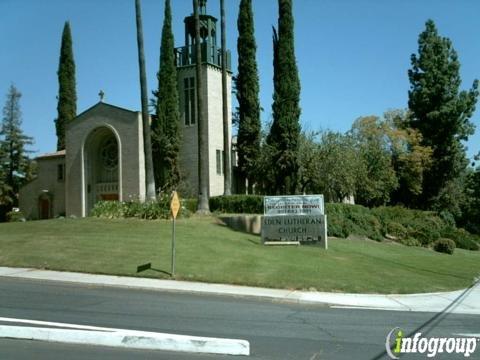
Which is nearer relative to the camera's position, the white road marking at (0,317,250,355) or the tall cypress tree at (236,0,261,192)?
the white road marking at (0,317,250,355)

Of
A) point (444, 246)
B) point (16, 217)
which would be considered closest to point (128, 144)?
point (16, 217)

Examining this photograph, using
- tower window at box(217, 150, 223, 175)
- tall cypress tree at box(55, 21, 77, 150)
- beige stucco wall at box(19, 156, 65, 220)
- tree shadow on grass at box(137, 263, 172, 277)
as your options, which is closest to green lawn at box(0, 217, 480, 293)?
tree shadow on grass at box(137, 263, 172, 277)

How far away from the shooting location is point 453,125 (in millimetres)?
53000

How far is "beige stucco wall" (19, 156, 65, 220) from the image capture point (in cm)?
4253

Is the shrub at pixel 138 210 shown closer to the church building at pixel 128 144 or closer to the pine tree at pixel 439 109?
the church building at pixel 128 144

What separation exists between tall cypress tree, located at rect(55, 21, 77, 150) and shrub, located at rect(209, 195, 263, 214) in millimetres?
22510

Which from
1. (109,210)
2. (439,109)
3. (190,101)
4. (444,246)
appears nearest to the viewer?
(109,210)

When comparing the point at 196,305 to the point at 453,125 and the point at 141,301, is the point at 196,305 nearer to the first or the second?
the point at 141,301

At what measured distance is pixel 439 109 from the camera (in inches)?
2104

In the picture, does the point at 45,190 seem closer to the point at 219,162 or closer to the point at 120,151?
the point at 120,151

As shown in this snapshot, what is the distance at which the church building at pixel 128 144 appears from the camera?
37.4 metres

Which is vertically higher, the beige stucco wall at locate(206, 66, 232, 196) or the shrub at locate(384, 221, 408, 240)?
the beige stucco wall at locate(206, 66, 232, 196)

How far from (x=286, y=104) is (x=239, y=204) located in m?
7.81

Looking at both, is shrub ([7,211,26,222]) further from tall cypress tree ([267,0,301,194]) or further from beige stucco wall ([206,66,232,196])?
tall cypress tree ([267,0,301,194])
